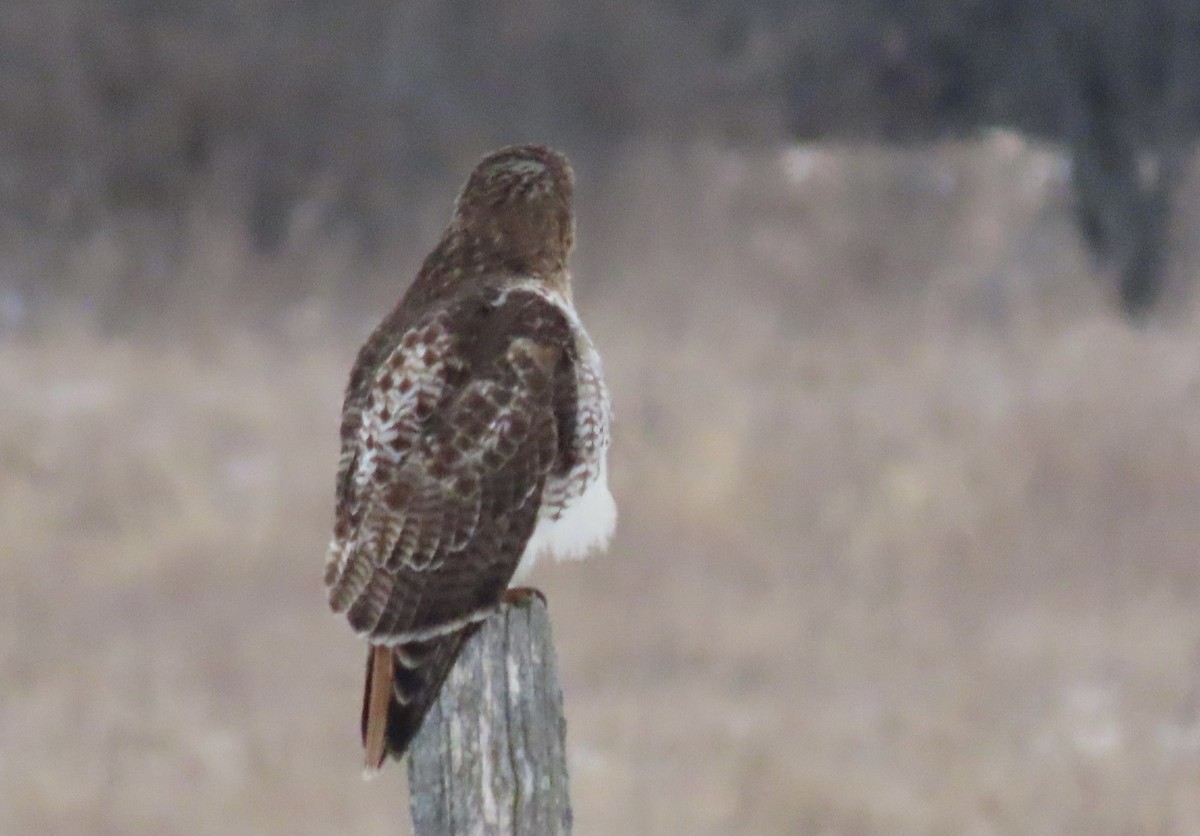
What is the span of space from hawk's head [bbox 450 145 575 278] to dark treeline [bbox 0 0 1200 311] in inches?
352

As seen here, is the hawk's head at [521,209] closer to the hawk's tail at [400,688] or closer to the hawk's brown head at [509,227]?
the hawk's brown head at [509,227]

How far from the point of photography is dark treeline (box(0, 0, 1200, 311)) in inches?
492

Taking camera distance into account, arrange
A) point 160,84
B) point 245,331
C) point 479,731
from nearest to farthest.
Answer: point 479,731 < point 245,331 < point 160,84

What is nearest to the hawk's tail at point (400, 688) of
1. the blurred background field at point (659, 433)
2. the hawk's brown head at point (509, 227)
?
the hawk's brown head at point (509, 227)

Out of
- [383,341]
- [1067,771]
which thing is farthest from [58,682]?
[383,341]

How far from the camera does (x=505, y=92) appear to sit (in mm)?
15148

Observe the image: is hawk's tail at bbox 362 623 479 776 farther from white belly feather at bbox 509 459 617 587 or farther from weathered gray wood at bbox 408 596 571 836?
white belly feather at bbox 509 459 617 587

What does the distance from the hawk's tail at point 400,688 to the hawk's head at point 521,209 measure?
82cm

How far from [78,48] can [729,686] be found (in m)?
9.27

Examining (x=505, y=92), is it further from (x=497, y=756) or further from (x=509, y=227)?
(x=497, y=756)

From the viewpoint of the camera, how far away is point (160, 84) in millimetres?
14227

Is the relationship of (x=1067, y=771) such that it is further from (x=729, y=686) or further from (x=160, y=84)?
(x=160, y=84)

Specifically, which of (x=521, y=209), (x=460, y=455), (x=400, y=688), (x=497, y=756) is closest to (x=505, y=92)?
(x=521, y=209)

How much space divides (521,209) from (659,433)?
579 centimetres
